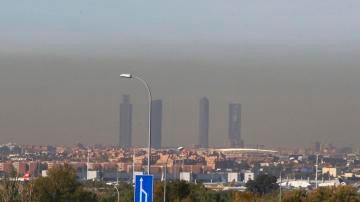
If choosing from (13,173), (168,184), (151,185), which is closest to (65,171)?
(168,184)

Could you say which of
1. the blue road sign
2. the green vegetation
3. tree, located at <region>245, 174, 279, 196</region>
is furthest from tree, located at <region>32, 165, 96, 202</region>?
tree, located at <region>245, 174, 279, 196</region>

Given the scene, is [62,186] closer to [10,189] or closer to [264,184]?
[10,189]

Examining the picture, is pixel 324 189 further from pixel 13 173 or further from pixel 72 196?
pixel 13 173

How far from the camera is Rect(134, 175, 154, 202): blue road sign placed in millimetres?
30828

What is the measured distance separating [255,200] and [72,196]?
12411 mm

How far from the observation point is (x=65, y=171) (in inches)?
2896

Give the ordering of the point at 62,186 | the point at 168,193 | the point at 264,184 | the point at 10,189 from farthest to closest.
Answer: the point at 264,184 → the point at 168,193 → the point at 62,186 → the point at 10,189

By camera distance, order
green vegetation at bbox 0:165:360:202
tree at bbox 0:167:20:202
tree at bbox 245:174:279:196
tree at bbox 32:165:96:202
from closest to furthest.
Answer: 1. tree at bbox 0:167:20:202
2. tree at bbox 32:165:96:202
3. green vegetation at bbox 0:165:360:202
4. tree at bbox 245:174:279:196

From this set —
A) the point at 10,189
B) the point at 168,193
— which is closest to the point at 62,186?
the point at 168,193

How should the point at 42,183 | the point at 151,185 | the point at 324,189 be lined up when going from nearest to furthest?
1. the point at 151,185
2. the point at 42,183
3. the point at 324,189

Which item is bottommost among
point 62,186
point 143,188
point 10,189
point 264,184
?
point 143,188

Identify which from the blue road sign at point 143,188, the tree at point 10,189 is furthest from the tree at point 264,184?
the blue road sign at point 143,188

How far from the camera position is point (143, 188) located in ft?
101

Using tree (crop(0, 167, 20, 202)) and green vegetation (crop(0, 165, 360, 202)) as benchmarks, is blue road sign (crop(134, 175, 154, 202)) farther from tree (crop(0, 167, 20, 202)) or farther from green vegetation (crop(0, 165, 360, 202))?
green vegetation (crop(0, 165, 360, 202))
